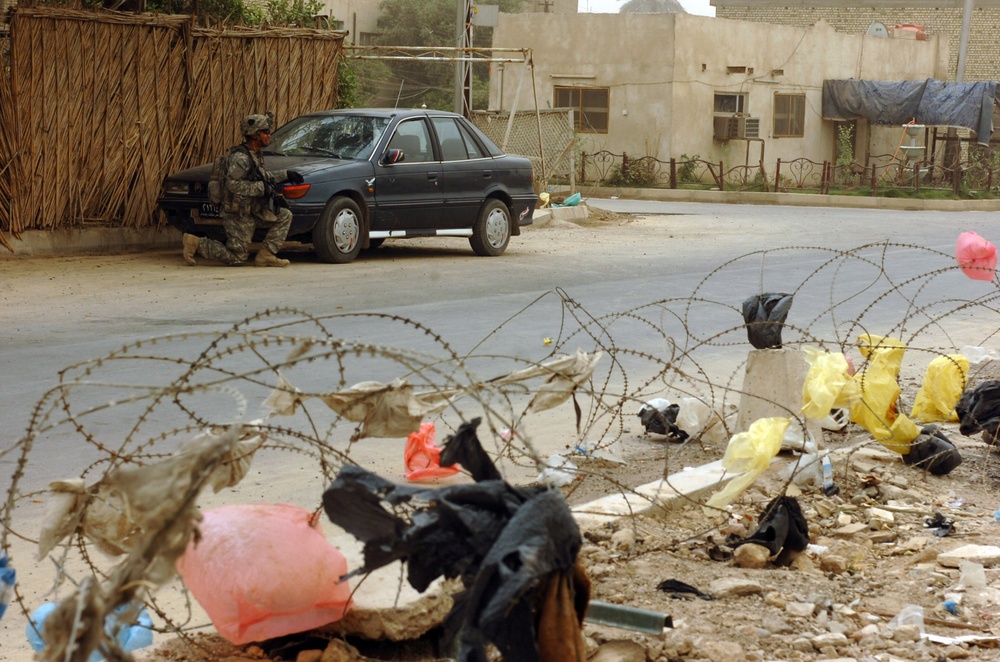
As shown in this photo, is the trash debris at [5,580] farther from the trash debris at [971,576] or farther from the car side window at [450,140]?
the car side window at [450,140]

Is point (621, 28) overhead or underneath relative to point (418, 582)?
overhead

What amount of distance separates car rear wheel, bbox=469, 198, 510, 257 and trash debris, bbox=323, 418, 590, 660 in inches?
477

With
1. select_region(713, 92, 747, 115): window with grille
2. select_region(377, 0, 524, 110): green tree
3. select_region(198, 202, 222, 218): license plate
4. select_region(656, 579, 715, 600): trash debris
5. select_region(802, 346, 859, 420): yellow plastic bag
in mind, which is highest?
select_region(377, 0, 524, 110): green tree

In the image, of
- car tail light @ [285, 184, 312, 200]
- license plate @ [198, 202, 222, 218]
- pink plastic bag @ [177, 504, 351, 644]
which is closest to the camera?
pink plastic bag @ [177, 504, 351, 644]

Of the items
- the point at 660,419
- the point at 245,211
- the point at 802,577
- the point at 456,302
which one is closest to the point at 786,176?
the point at 245,211

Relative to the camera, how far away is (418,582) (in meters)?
2.96

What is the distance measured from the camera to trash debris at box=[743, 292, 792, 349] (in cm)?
618

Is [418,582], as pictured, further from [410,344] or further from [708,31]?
[708,31]

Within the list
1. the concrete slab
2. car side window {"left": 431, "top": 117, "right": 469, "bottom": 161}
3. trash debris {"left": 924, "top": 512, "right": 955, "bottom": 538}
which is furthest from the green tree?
trash debris {"left": 924, "top": 512, "right": 955, "bottom": 538}

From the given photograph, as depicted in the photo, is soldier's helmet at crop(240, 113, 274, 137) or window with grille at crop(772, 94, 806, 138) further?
window with grille at crop(772, 94, 806, 138)

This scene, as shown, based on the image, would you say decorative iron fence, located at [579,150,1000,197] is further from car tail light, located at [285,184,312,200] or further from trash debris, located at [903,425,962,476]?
trash debris, located at [903,425,962,476]

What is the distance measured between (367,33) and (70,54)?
3515 cm

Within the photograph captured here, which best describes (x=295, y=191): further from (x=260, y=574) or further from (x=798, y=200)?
(x=798, y=200)

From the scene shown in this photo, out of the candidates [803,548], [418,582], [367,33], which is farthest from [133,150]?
[367,33]
